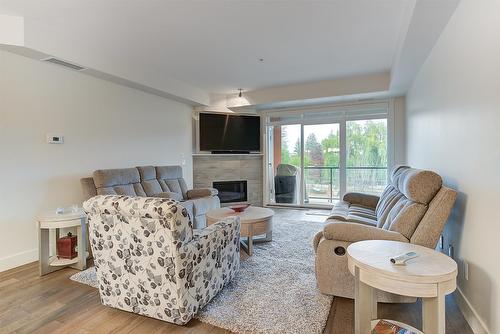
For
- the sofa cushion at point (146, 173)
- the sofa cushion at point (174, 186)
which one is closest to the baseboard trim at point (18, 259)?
the sofa cushion at point (146, 173)

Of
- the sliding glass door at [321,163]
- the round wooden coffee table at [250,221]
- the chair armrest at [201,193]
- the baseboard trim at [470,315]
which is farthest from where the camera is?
the sliding glass door at [321,163]

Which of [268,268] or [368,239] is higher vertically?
[368,239]

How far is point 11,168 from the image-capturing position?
3.02 meters

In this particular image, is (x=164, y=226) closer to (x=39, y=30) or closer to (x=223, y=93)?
(x=39, y=30)

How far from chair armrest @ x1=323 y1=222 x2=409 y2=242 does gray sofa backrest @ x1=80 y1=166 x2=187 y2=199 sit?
2.88 m

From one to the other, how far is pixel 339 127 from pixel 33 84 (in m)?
5.30

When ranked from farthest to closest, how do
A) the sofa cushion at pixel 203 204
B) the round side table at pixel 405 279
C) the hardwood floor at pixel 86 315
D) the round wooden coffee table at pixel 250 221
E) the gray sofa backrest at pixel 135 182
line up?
the sofa cushion at pixel 203 204 < the gray sofa backrest at pixel 135 182 < the round wooden coffee table at pixel 250 221 < the hardwood floor at pixel 86 315 < the round side table at pixel 405 279

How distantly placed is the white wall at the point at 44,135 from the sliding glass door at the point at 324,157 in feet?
10.6

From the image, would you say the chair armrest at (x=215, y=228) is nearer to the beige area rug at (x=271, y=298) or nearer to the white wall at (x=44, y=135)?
the beige area rug at (x=271, y=298)

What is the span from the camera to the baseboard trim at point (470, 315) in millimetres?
1706

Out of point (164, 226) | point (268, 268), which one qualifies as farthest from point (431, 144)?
point (164, 226)

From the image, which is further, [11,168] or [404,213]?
[11,168]

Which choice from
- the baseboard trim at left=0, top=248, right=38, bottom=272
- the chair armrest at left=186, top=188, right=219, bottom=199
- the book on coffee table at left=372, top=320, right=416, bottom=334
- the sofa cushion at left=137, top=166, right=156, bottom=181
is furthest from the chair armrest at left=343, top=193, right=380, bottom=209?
the baseboard trim at left=0, top=248, right=38, bottom=272

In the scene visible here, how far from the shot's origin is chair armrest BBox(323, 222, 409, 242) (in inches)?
80.7
